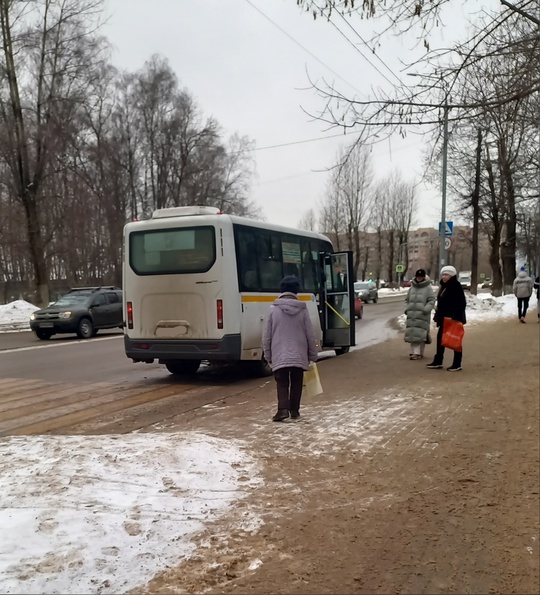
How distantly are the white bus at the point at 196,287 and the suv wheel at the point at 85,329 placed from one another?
9.54 m

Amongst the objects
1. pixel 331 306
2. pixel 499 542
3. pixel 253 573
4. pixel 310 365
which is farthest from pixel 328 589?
pixel 331 306

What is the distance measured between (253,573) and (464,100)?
557 centimetres

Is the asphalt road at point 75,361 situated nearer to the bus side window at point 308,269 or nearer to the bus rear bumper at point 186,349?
the bus rear bumper at point 186,349

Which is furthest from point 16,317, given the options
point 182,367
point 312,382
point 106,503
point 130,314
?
point 106,503

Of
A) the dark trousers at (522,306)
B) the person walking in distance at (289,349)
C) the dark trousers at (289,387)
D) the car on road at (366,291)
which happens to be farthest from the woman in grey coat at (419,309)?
the car on road at (366,291)

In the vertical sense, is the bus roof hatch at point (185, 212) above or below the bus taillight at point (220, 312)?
above

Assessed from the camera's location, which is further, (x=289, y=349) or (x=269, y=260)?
(x=269, y=260)

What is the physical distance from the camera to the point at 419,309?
12.3 m

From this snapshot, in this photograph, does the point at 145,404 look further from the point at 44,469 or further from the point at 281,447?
the point at 44,469

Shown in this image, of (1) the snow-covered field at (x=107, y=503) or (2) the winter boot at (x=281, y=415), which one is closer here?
(1) the snow-covered field at (x=107, y=503)

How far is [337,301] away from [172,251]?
180 inches

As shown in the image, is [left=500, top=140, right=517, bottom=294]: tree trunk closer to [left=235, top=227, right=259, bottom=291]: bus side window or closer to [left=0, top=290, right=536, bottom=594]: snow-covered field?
[left=235, top=227, right=259, bottom=291]: bus side window

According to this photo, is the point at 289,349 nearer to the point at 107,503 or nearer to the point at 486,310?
the point at 107,503

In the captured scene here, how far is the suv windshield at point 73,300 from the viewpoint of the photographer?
2011 centimetres
